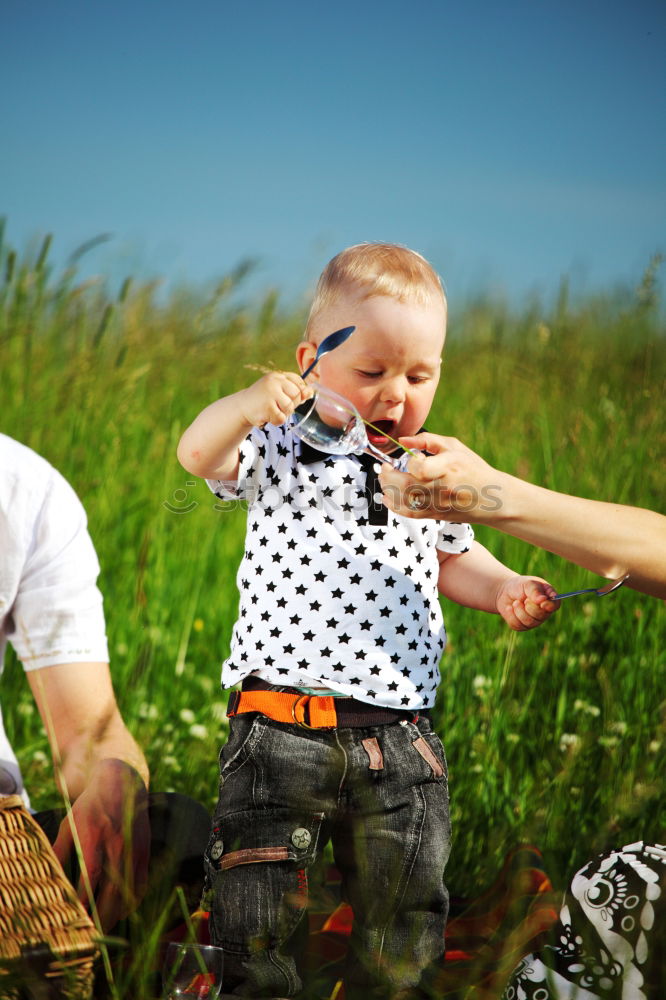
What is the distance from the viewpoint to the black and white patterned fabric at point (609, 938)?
1562mm

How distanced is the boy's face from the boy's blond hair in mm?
20

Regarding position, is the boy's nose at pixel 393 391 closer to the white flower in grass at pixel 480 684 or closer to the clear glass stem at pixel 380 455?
the clear glass stem at pixel 380 455

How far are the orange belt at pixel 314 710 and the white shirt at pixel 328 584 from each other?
0.03 m

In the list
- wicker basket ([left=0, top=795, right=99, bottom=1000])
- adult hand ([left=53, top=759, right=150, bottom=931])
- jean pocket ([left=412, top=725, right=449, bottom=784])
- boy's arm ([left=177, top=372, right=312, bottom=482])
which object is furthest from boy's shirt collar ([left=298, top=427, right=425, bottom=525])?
wicker basket ([left=0, top=795, right=99, bottom=1000])

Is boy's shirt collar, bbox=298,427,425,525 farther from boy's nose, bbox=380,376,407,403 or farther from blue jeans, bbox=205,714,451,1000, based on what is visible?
blue jeans, bbox=205,714,451,1000

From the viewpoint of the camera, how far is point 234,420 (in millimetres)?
1654

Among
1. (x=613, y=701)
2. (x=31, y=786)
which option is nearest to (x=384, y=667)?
(x=613, y=701)

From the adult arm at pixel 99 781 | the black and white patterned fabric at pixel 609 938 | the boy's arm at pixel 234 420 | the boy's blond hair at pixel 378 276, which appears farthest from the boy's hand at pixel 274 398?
the black and white patterned fabric at pixel 609 938

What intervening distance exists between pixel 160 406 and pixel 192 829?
2006 millimetres

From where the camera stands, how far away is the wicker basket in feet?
4.52

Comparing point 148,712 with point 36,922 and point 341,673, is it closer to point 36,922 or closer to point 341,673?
point 341,673

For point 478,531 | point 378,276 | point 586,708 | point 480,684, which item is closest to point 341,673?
point 378,276

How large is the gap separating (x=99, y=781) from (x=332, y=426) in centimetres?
76

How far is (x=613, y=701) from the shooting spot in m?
2.58
